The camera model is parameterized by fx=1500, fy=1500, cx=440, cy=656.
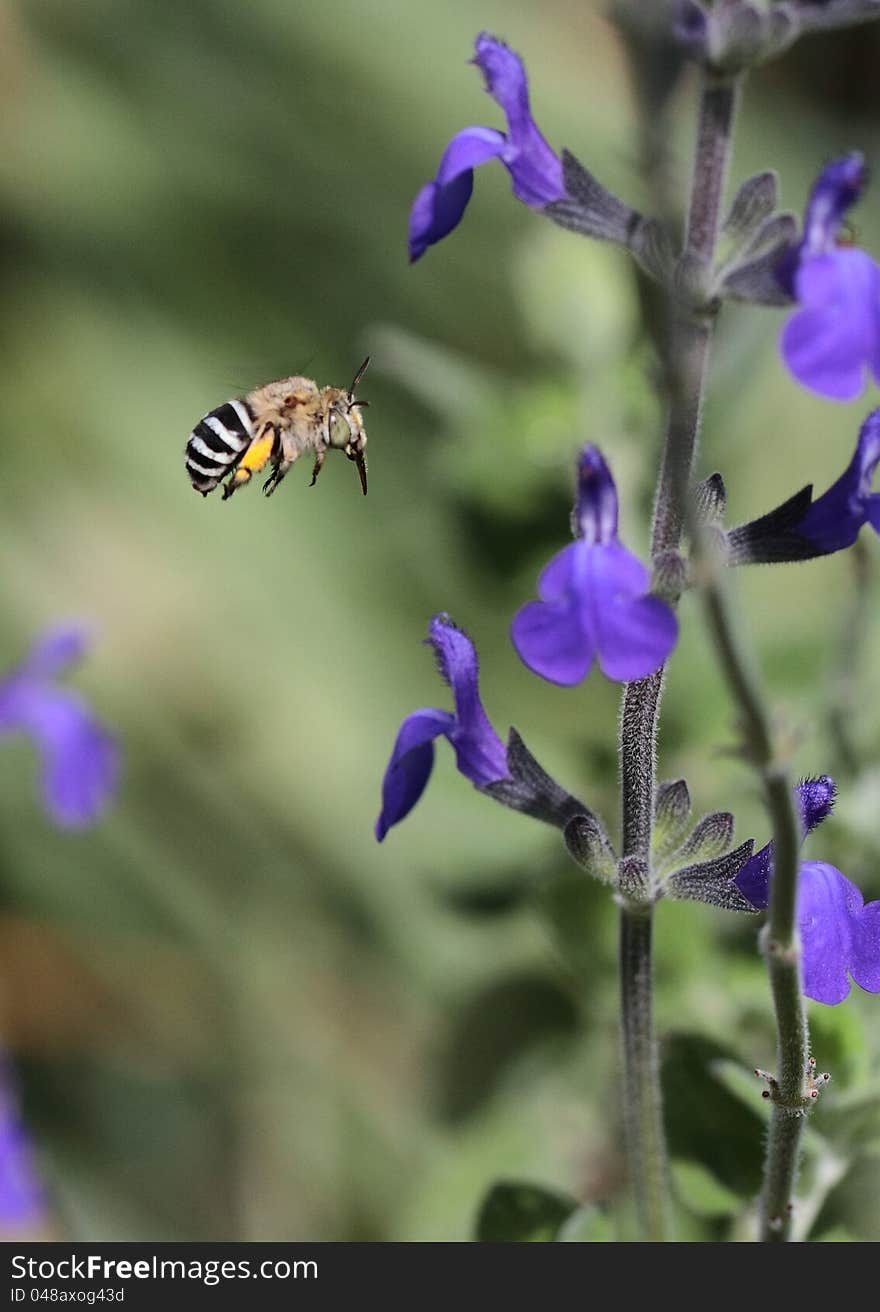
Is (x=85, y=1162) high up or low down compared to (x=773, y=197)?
down

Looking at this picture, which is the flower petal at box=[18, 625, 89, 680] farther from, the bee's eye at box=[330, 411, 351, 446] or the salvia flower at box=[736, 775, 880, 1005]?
the salvia flower at box=[736, 775, 880, 1005]

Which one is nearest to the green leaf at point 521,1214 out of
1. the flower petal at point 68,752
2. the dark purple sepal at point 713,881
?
the dark purple sepal at point 713,881

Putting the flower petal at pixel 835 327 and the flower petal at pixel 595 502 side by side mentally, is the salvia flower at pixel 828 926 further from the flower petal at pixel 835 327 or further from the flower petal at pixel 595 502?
the flower petal at pixel 835 327

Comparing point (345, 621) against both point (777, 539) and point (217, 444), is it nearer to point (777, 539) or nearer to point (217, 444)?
point (217, 444)

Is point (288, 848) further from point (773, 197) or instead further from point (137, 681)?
point (773, 197)

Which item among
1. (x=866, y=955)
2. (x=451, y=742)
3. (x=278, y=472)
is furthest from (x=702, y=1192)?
(x=278, y=472)

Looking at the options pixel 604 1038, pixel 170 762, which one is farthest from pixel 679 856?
pixel 170 762
